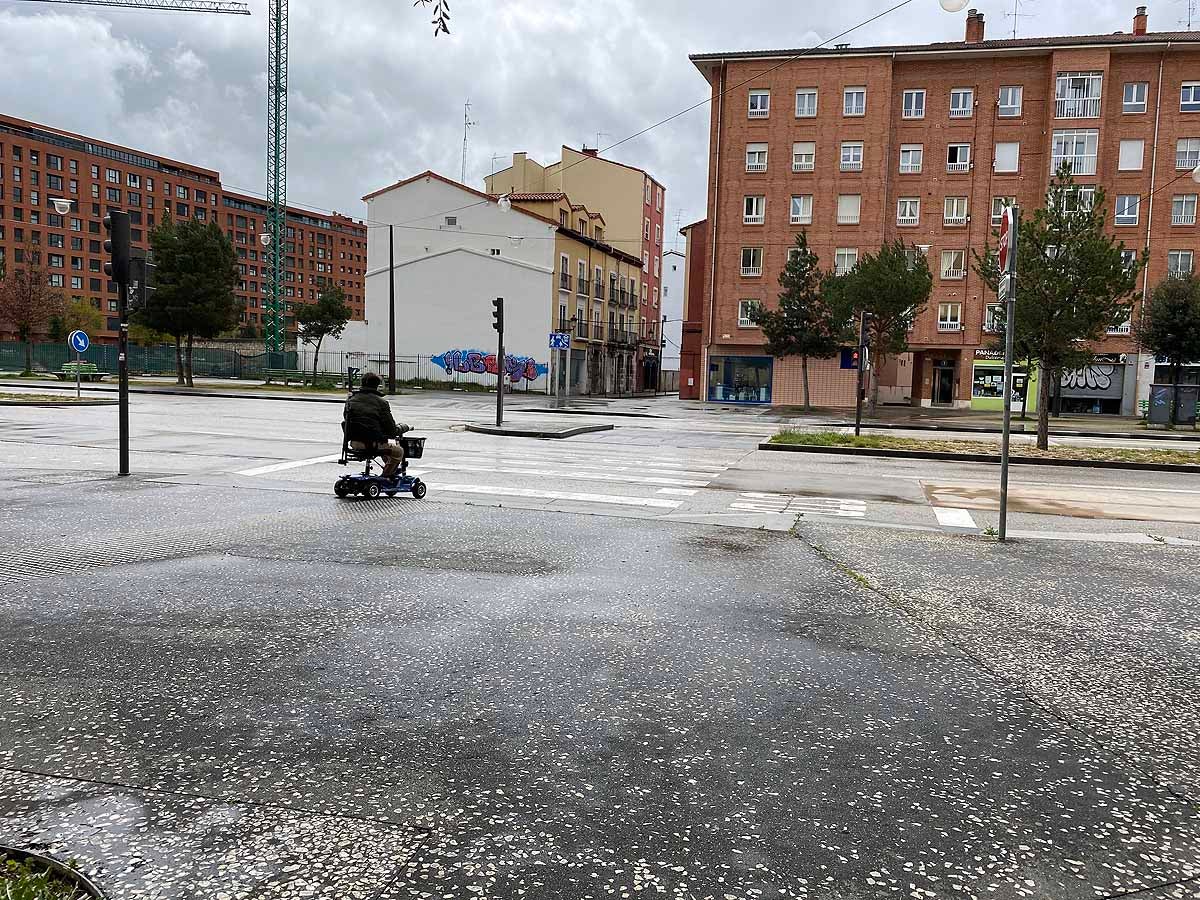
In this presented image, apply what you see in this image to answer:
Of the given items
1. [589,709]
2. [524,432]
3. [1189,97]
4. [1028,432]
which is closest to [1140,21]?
[1189,97]

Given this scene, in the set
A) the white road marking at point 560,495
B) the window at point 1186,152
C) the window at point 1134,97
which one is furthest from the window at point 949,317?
the white road marking at point 560,495

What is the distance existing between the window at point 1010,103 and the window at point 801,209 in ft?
33.1

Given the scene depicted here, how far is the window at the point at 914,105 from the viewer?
47438 mm

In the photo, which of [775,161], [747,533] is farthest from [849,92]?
[747,533]

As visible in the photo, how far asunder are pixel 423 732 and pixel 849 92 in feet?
163

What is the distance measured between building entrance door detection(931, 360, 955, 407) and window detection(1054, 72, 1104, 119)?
42.8 feet

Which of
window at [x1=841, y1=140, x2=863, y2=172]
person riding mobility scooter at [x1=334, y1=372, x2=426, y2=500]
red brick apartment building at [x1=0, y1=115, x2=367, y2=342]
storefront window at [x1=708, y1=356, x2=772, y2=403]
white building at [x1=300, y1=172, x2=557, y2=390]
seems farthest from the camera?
red brick apartment building at [x1=0, y1=115, x2=367, y2=342]

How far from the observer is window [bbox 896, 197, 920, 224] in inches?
1881

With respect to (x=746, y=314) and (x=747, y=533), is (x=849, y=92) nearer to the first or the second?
(x=746, y=314)

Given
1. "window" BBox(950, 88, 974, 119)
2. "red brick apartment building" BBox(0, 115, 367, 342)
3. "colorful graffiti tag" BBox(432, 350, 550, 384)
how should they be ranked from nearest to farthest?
1. "window" BBox(950, 88, 974, 119)
2. "colorful graffiti tag" BBox(432, 350, 550, 384)
3. "red brick apartment building" BBox(0, 115, 367, 342)

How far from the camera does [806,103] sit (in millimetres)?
48062

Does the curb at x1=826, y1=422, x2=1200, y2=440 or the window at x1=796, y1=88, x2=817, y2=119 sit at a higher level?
the window at x1=796, y1=88, x2=817, y2=119

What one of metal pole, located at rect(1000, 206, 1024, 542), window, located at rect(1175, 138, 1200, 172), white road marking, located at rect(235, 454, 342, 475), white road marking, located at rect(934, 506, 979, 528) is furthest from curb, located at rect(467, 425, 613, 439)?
window, located at rect(1175, 138, 1200, 172)

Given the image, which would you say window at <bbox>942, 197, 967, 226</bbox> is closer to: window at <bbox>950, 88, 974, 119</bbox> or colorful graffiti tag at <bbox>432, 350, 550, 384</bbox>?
window at <bbox>950, 88, 974, 119</bbox>
